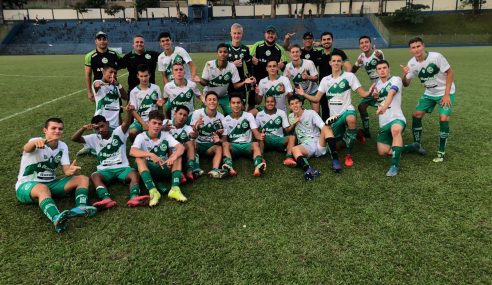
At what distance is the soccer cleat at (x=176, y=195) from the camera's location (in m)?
4.52

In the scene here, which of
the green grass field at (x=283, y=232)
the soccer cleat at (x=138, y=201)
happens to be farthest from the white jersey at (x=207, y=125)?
the soccer cleat at (x=138, y=201)

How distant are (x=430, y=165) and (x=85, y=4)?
203 feet

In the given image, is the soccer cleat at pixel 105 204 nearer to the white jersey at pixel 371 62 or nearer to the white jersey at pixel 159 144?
the white jersey at pixel 159 144

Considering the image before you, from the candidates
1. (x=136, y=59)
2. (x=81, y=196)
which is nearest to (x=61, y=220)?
(x=81, y=196)

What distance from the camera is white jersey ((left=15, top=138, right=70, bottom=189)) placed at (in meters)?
4.33

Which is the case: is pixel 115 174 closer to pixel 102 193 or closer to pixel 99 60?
pixel 102 193

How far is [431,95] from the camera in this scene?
6105 mm

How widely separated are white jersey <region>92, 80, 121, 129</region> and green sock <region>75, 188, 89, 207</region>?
2188mm

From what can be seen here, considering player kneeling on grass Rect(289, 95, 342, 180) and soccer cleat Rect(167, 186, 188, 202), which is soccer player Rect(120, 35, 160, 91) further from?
soccer cleat Rect(167, 186, 188, 202)

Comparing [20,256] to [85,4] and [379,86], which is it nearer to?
[379,86]

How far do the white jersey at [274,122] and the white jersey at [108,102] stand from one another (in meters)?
2.56

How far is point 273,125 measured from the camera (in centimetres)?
625

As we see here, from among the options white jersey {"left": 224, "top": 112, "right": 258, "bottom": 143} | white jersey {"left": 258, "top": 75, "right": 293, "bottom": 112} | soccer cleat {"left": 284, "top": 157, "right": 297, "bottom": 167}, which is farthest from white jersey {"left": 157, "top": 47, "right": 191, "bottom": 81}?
soccer cleat {"left": 284, "top": 157, "right": 297, "bottom": 167}

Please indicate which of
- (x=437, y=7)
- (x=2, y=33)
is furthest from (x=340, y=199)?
(x=437, y=7)
